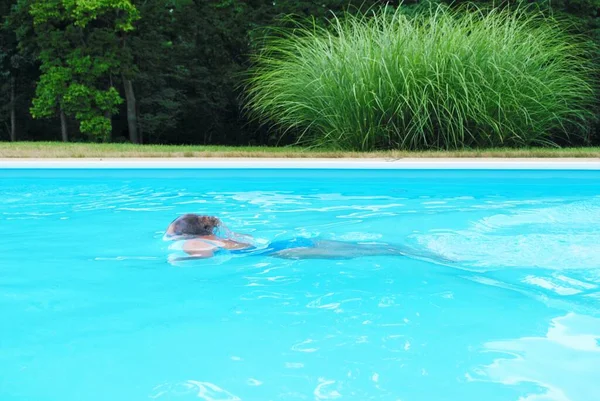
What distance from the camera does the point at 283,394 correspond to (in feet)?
6.70

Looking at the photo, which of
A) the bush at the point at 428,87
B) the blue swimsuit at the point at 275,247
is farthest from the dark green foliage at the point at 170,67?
the blue swimsuit at the point at 275,247

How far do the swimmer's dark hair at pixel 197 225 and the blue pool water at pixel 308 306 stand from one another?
0.69ft

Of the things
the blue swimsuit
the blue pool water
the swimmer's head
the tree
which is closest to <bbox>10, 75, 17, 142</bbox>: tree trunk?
the tree

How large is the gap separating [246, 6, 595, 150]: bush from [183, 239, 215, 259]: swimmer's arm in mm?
4563

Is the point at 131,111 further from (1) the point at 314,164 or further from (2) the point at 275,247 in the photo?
(2) the point at 275,247

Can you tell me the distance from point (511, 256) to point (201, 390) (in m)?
2.35

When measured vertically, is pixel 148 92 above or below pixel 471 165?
above

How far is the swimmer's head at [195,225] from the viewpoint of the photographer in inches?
151

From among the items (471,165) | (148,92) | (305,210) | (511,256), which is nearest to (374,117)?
(471,165)

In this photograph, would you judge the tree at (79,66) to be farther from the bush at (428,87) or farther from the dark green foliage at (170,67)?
the bush at (428,87)

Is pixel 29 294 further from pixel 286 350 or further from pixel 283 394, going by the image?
pixel 283 394

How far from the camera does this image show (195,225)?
152 inches

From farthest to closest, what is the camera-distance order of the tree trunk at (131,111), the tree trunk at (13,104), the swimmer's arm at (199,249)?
1. the tree trunk at (13,104)
2. the tree trunk at (131,111)
3. the swimmer's arm at (199,249)

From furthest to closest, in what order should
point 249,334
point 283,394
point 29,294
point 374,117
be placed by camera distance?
point 374,117 < point 29,294 < point 249,334 < point 283,394
